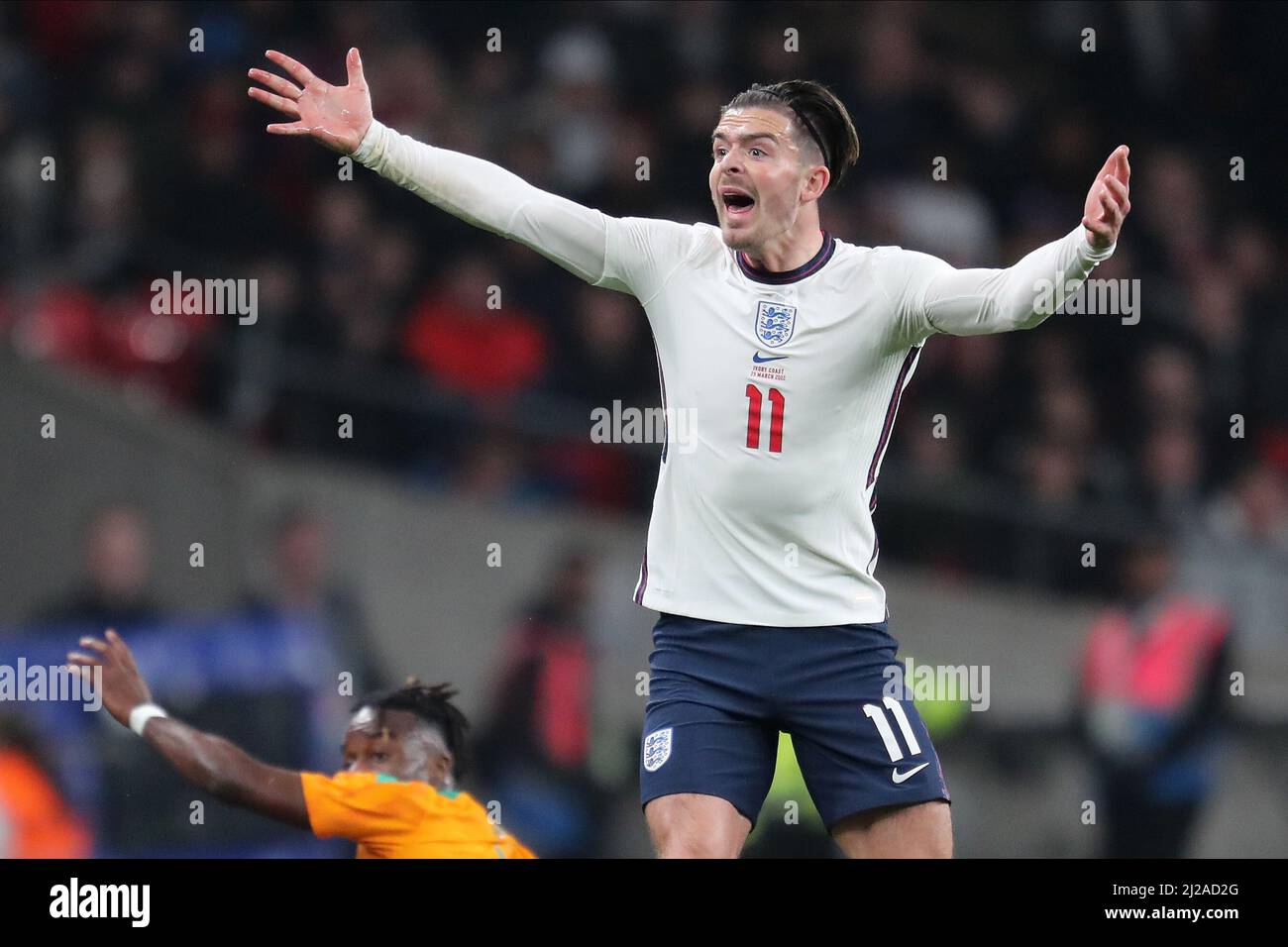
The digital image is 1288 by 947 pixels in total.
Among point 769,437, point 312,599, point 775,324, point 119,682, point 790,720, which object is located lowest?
point 790,720

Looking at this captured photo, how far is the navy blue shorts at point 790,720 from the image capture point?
5035 millimetres

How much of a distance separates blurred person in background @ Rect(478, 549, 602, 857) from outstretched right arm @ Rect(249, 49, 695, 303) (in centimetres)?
485

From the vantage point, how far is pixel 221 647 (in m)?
9.83

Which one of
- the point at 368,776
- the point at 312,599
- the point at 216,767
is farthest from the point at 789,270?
the point at 312,599

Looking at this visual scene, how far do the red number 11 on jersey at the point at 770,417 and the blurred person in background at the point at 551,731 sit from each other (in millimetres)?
4987

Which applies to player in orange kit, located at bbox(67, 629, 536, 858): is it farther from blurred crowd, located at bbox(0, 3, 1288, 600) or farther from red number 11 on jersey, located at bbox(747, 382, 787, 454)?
blurred crowd, located at bbox(0, 3, 1288, 600)

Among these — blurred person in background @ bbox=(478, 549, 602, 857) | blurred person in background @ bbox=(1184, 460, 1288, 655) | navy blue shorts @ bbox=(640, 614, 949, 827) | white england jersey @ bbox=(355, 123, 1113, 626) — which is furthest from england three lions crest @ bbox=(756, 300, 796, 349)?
blurred person in background @ bbox=(1184, 460, 1288, 655)

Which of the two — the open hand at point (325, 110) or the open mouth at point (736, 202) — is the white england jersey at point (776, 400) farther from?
the open mouth at point (736, 202)

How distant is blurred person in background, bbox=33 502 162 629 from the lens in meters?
9.57

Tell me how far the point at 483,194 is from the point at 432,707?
1438 millimetres

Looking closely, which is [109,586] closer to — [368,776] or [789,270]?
[368,776]

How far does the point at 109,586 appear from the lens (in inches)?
379
